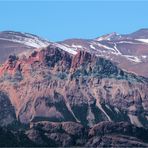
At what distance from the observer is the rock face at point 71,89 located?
14350 centimetres

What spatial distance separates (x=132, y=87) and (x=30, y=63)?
60.4ft

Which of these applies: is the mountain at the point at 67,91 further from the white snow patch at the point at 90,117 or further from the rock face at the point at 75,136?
the rock face at the point at 75,136

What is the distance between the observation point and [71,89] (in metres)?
152

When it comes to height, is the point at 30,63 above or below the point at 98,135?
above

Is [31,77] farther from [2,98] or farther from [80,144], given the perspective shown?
[80,144]

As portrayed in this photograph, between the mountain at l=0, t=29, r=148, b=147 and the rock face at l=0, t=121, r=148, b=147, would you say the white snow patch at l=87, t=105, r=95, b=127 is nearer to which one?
the mountain at l=0, t=29, r=148, b=147

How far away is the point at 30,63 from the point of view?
158 meters

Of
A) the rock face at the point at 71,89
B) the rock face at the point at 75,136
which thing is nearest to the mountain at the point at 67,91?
the rock face at the point at 71,89

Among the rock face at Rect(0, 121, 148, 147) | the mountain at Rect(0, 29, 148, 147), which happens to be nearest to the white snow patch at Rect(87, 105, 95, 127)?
the mountain at Rect(0, 29, 148, 147)

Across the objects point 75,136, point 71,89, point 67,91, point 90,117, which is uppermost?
point 71,89

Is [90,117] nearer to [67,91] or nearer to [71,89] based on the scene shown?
[67,91]

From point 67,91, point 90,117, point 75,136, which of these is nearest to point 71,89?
point 67,91

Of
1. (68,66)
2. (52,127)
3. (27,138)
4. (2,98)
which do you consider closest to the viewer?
(27,138)

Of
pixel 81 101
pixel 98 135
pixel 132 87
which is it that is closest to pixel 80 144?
pixel 98 135
